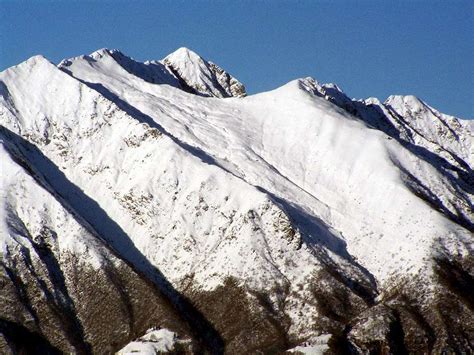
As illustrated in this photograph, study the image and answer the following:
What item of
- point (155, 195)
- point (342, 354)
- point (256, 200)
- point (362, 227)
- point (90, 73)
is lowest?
point (342, 354)

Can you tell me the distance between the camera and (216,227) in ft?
469

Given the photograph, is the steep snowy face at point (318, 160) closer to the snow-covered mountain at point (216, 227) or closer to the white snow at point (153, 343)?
the snow-covered mountain at point (216, 227)

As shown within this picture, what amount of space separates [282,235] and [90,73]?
58769 mm

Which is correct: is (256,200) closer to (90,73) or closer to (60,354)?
(60,354)

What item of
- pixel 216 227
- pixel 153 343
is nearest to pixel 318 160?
pixel 216 227

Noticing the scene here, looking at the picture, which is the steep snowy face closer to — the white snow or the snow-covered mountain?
the snow-covered mountain

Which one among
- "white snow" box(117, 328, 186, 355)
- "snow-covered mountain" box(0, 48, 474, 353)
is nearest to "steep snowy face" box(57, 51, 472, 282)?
"snow-covered mountain" box(0, 48, 474, 353)

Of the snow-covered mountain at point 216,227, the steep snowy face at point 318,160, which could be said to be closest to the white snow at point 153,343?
the snow-covered mountain at point 216,227

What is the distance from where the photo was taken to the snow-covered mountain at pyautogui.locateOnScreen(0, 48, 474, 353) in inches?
5007

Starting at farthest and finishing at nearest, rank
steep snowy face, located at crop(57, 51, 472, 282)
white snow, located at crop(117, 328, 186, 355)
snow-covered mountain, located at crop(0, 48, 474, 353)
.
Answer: steep snowy face, located at crop(57, 51, 472, 282) → snow-covered mountain, located at crop(0, 48, 474, 353) → white snow, located at crop(117, 328, 186, 355)

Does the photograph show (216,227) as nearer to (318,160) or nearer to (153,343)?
(153,343)

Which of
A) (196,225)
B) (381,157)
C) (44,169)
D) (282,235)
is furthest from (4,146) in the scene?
(381,157)

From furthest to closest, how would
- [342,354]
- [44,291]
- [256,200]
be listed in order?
[256,200] → [44,291] → [342,354]

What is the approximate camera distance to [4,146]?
154 metres
